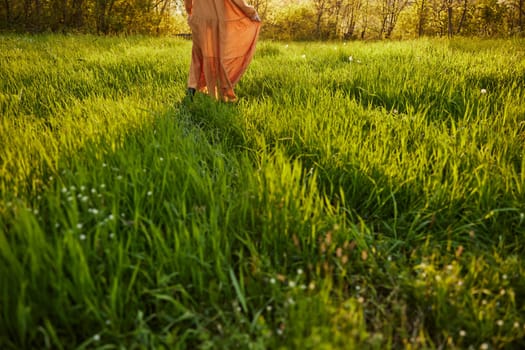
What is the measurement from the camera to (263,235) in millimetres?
1659

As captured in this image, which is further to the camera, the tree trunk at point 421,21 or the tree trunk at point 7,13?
the tree trunk at point 421,21

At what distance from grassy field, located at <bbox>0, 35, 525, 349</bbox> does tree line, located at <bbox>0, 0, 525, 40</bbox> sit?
1256cm

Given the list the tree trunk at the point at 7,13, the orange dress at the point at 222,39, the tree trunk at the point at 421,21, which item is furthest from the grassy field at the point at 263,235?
the tree trunk at the point at 421,21

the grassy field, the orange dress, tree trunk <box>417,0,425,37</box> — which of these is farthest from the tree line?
the grassy field

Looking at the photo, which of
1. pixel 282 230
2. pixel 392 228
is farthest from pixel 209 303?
pixel 392 228

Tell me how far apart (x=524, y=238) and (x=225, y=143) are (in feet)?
6.37

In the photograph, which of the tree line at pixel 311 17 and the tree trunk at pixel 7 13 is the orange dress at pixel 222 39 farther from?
the tree trunk at pixel 7 13

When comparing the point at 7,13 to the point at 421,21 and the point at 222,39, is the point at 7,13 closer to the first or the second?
the point at 222,39

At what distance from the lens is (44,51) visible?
7.52 m

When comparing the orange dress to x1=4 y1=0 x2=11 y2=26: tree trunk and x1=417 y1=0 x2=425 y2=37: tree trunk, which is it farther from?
x1=417 y1=0 x2=425 y2=37: tree trunk

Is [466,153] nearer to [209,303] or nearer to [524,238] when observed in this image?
[524,238]

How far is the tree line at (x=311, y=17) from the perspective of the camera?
14.4 m

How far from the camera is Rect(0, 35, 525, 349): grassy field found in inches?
50.3

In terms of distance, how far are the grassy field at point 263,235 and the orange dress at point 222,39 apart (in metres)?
1.25
